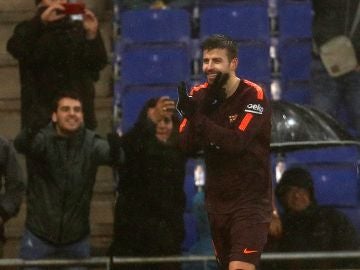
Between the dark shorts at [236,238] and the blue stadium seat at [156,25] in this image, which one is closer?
the dark shorts at [236,238]

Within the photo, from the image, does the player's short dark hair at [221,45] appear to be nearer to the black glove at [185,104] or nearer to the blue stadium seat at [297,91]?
the black glove at [185,104]

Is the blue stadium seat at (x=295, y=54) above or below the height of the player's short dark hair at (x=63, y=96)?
above

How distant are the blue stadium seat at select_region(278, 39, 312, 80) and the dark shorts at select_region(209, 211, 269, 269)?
3.13 meters

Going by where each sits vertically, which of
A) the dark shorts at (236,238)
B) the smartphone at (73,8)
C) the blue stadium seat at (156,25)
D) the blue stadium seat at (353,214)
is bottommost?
the blue stadium seat at (353,214)

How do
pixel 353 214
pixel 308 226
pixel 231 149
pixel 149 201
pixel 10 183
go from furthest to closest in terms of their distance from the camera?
pixel 353 214, pixel 308 226, pixel 149 201, pixel 10 183, pixel 231 149

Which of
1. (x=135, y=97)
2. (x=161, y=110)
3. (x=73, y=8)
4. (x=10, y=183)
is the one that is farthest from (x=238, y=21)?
(x=10, y=183)

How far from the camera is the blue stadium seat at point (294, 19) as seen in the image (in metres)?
8.98

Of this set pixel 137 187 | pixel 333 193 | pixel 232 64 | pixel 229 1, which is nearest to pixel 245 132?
pixel 232 64

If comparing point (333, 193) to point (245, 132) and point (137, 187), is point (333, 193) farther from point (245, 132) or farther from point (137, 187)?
point (245, 132)

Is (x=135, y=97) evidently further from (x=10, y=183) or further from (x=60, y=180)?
(x=10, y=183)

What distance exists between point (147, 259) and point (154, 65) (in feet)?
7.17

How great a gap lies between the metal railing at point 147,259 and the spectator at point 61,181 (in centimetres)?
13

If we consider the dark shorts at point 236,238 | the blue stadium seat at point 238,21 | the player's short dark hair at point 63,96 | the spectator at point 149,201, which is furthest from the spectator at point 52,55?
the dark shorts at point 236,238

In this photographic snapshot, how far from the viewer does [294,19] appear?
9.02m
